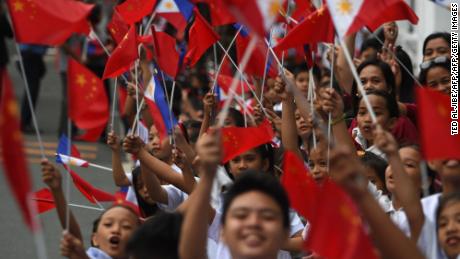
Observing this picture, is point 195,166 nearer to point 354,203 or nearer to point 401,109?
point 401,109

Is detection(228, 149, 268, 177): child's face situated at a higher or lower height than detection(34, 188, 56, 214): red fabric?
higher

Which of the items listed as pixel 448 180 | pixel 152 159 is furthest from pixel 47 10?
pixel 448 180

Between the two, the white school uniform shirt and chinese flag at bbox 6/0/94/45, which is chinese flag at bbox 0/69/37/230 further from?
the white school uniform shirt

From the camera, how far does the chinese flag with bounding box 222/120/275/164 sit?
258 inches

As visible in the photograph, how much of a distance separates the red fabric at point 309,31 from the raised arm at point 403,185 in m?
1.71

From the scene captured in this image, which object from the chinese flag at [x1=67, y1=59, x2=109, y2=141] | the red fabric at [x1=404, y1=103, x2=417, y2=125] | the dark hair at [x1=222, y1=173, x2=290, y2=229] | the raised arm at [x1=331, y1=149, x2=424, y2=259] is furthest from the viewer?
the red fabric at [x1=404, y1=103, x2=417, y2=125]

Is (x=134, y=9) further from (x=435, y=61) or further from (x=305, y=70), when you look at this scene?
(x=305, y=70)

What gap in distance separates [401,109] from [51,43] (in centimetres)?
251

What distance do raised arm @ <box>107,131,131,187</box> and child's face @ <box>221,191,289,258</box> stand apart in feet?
7.25

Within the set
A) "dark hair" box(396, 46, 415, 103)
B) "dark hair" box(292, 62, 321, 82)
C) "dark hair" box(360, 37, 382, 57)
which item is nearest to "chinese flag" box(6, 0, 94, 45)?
"dark hair" box(396, 46, 415, 103)

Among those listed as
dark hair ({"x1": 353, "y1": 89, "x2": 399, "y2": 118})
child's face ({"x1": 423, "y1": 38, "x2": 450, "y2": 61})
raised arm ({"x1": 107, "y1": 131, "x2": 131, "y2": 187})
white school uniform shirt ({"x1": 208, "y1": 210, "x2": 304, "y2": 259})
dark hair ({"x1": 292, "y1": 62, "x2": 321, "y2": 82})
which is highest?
dark hair ({"x1": 292, "y1": 62, "x2": 321, "y2": 82})

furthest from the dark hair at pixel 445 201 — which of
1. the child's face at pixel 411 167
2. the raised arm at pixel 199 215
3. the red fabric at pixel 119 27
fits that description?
the red fabric at pixel 119 27

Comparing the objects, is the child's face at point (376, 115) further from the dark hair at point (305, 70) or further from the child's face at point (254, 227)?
the dark hair at point (305, 70)

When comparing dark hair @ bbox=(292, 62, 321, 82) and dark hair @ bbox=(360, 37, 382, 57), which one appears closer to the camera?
dark hair @ bbox=(360, 37, 382, 57)
